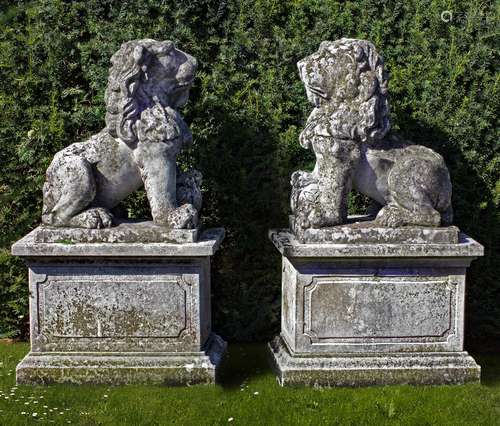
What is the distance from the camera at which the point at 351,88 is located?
428 cm

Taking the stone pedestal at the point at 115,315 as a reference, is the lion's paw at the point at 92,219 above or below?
above

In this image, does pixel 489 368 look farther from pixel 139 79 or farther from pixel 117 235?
pixel 139 79

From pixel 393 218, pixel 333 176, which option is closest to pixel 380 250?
pixel 393 218

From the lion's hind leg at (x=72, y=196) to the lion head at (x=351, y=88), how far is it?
1.49 meters

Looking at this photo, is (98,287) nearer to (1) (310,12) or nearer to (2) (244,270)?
(2) (244,270)

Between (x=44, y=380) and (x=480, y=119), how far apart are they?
3.68 meters

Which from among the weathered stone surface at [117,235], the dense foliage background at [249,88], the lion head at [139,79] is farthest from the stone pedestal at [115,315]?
the dense foliage background at [249,88]

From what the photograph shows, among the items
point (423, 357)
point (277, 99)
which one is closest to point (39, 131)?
point (277, 99)

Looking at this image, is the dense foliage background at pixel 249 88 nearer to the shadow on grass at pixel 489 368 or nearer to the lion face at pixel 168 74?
the shadow on grass at pixel 489 368

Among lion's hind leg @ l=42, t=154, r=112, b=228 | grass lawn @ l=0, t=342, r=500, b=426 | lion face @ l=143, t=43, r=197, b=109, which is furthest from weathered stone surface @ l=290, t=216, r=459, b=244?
lion's hind leg @ l=42, t=154, r=112, b=228

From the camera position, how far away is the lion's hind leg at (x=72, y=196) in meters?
4.38

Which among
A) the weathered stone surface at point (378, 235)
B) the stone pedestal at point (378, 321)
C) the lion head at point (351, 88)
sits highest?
the lion head at point (351, 88)

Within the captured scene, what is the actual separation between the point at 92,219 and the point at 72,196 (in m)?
0.20

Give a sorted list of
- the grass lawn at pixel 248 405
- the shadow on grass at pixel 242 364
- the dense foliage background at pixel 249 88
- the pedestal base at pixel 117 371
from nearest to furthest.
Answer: the grass lawn at pixel 248 405
the pedestal base at pixel 117 371
the shadow on grass at pixel 242 364
the dense foliage background at pixel 249 88
